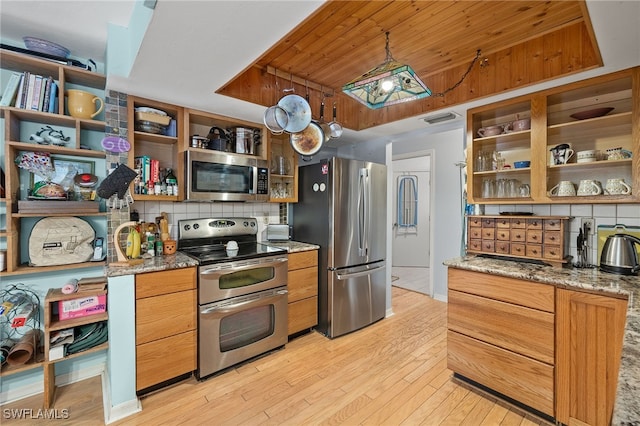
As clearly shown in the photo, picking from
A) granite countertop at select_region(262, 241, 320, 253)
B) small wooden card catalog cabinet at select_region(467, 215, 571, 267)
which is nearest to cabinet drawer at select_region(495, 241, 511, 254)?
small wooden card catalog cabinet at select_region(467, 215, 571, 267)

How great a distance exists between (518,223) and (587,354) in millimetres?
958

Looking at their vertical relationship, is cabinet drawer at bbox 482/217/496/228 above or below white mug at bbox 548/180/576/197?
below

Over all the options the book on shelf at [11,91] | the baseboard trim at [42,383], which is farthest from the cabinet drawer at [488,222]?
the book on shelf at [11,91]

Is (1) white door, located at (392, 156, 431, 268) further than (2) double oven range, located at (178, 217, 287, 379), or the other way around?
(1) white door, located at (392, 156, 431, 268)

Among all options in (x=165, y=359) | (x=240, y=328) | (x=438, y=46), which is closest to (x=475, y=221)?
(x=438, y=46)

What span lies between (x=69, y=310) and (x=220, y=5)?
2067mm

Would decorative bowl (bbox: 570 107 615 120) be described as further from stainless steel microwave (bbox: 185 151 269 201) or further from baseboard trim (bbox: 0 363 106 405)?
baseboard trim (bbox: 0 363 106 405)

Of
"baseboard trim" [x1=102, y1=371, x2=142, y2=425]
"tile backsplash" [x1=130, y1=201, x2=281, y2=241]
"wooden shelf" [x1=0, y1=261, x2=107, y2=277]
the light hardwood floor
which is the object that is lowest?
the light hardwood floor

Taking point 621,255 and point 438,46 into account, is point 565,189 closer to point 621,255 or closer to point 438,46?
point 621,255

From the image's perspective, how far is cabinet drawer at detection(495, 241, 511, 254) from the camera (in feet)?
7.41

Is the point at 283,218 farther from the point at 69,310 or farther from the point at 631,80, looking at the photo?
the point at 631,80

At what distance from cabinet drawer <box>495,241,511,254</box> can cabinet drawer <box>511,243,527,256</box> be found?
0.03m

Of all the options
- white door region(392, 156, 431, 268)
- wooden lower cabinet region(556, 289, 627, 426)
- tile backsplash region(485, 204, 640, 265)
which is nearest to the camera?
wooden lower cabinet region(556, 289, 627, 426)

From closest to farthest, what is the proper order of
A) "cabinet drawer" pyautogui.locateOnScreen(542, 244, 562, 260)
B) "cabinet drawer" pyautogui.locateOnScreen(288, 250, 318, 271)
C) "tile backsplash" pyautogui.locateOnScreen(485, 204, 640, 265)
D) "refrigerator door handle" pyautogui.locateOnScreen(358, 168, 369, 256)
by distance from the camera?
1. "tile backsplash" pyautogui.locateOnScreen(485, 204, 640, 265)
2. "cabinet drawer" pyautogui.locateOnScreen(542, 244, 562, 260)
3. "cabinet drawer" pyautogui.locateOnScreen(288, 250, 318, 271)
4. "refrigerator door handle" pyautogui.locateOnScreen(358, 168, 369, 256)
